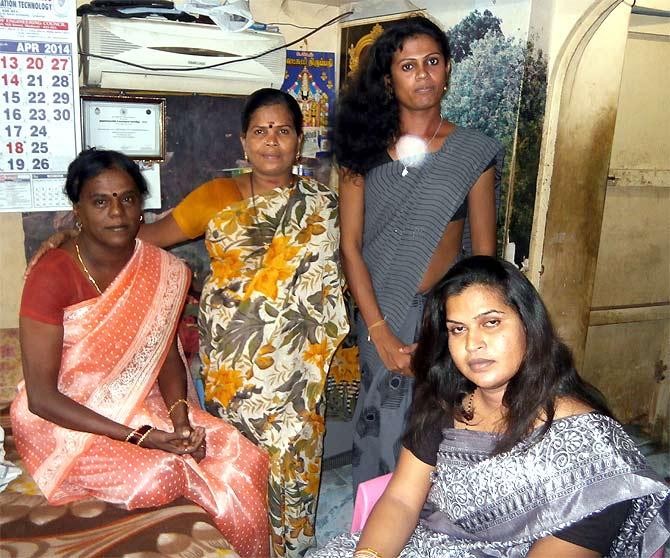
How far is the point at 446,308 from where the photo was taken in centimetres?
138

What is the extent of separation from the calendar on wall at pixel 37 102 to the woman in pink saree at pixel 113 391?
67 cm

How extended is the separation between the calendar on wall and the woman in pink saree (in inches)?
26.5

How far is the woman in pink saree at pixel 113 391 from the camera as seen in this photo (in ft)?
5.75

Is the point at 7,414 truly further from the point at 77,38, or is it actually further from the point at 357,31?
the point at 357,31

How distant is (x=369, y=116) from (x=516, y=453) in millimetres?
1275

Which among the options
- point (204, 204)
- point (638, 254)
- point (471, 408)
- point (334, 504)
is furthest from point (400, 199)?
point (638, 254)

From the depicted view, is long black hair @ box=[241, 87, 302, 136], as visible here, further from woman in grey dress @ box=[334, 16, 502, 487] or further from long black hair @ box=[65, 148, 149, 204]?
long black hair @ box=[65, 148, 149, 204]

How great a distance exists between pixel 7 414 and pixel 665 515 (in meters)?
1.97

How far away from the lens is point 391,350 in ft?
7.01

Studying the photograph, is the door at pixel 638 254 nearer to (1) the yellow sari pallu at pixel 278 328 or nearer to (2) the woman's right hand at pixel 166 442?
(1) the yellow sari pallu at pixel 278 328

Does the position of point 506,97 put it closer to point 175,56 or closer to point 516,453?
point 175,56

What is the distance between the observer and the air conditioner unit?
2.41 m

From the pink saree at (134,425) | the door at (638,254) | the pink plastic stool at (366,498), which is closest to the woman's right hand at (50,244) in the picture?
the pink saree at (134,425)

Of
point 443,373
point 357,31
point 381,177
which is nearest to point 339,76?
point 357,31
